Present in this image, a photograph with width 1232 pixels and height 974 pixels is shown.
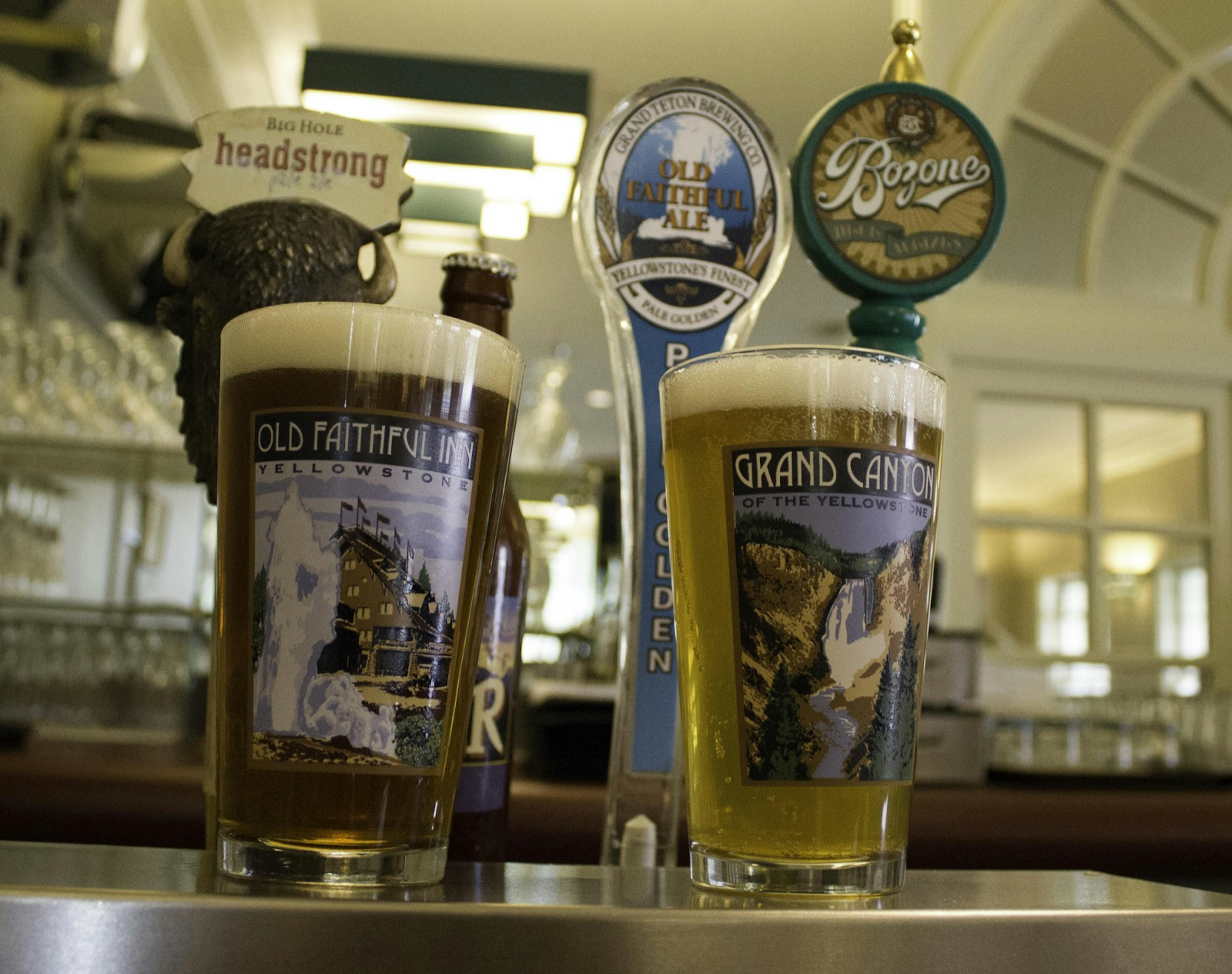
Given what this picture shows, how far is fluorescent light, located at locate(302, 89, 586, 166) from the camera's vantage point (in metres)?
2.58

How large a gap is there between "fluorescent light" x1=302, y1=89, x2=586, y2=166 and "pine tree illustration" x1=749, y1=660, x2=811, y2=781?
7.84ft

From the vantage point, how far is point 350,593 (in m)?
0.38

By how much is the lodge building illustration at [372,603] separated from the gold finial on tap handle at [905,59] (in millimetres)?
426

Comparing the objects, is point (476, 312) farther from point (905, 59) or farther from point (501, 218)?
point (501, 218)

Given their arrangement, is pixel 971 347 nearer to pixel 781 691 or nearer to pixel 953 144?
pixel 953 144

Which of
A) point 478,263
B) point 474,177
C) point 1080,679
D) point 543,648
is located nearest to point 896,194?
point 478,263

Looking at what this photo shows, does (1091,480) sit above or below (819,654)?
above

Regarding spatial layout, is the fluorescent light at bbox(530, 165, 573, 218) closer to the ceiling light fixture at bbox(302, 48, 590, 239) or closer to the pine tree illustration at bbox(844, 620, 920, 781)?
the ceiling light fixture at bbox(302, 48, 590, 239)

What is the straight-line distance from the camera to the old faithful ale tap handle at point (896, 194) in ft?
2.01

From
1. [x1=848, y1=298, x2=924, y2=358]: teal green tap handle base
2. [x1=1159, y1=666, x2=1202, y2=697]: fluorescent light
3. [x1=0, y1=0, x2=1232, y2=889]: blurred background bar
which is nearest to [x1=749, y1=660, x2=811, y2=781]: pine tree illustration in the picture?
[x1=848, y1=298, x2=924, y2=358]: teal green tap handle base

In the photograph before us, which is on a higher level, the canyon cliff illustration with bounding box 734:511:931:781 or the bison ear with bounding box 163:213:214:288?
the bison ear with bounding box 163:213:214:288

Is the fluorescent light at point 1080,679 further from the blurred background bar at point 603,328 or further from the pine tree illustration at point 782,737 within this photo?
the pine tree illustration at point 782,737

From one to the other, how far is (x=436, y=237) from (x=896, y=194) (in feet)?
8.18

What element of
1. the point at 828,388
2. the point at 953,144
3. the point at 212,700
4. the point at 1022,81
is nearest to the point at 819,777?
the point at 828,388
